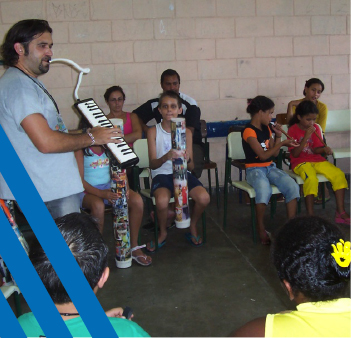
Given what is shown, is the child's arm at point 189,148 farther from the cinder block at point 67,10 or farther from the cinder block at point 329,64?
the cinder block at point 329,64

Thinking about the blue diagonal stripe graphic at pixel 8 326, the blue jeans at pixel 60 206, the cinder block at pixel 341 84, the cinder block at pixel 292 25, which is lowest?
the blue jeans at pixel 60 206

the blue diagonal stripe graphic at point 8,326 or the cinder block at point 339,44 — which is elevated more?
the cinder block at point 339,44

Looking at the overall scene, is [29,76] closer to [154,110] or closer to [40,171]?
[40,171]

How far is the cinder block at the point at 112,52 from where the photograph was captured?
4.66 m

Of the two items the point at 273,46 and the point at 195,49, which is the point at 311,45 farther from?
the point at 195,49

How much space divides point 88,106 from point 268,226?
1881mm

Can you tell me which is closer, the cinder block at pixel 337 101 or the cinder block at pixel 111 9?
the cinder block at pixel 111 9

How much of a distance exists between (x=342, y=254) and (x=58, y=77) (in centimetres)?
403

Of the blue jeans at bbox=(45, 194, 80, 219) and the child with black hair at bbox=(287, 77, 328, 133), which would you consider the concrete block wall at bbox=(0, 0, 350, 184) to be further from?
the blue jeans at bbox=(45, 194, 80, 219)

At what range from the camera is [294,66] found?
5059 mm

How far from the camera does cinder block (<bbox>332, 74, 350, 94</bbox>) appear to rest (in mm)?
5156

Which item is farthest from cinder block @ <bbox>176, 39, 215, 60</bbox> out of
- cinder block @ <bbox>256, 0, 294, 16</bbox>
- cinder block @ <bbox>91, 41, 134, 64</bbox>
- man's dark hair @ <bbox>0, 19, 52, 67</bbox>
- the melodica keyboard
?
man's dark hair @ <bbox>0, 19, 52, 67</bbox>

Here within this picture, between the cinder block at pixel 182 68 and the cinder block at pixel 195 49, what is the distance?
0.20 feet

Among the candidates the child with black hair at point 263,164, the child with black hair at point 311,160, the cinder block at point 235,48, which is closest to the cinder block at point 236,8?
the cinder block at point 235,48
